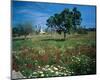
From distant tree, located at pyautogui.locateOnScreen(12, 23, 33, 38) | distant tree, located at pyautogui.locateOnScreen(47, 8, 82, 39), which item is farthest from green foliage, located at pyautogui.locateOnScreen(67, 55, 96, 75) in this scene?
distant tree, located at pyautogui.locateOnScreen(12, 23, 33, 38)

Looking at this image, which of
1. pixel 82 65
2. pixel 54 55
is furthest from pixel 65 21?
pixel 82 65

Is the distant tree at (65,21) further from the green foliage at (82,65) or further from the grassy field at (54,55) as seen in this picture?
the green foliage at (82,65)

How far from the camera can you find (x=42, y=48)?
231 centimetres

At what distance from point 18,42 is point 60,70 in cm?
55

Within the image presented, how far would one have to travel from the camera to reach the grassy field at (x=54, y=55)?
2.24 metres

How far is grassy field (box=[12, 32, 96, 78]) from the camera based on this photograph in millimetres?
2242

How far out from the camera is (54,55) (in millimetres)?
2350

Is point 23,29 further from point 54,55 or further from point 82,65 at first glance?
point 82,65

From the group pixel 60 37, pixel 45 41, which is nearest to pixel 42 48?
pixel 45 41

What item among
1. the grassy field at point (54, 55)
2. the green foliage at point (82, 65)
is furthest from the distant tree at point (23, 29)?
the green foliage at point (82, 65)

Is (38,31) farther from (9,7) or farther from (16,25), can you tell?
(9,7)

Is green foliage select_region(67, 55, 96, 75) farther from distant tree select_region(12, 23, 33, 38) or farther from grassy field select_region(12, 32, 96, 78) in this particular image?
distant tree select_region(12, 23, 33, 38)

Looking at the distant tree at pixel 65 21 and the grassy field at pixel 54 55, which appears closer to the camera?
the grassy field at pixel 54 55

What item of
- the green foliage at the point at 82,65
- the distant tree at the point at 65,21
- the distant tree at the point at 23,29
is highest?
the distant tree at the point at 65,21
